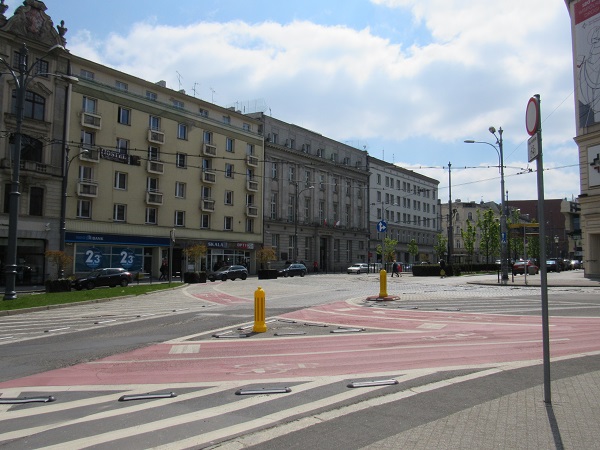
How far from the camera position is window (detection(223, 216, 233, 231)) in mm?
56031

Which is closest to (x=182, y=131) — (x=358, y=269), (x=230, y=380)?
(x=358, y=269)

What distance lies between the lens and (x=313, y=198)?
70750 millimetres

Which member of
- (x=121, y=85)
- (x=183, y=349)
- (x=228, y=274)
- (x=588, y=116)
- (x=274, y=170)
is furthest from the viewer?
(x=274, y=170)

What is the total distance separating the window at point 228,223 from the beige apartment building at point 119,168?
16 cm

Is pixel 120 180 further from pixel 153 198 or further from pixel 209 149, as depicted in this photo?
pixel 209 149

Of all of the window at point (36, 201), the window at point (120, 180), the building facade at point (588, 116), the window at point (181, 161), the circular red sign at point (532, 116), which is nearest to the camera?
the circular red sign at point (532, 116)

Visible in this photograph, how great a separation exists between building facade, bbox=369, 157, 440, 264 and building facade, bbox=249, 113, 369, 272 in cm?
302

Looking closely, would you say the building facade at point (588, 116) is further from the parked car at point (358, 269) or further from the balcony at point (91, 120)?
the balcony at point (91, 120)

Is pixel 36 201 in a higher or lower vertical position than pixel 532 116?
higher

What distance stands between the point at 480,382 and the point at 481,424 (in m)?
1.98

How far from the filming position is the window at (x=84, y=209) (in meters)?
42.2

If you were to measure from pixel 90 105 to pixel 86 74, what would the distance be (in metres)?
2.88

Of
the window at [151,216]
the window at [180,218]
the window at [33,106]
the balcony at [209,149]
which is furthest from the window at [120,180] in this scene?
the balcony at [209,149]

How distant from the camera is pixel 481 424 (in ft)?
16.1
